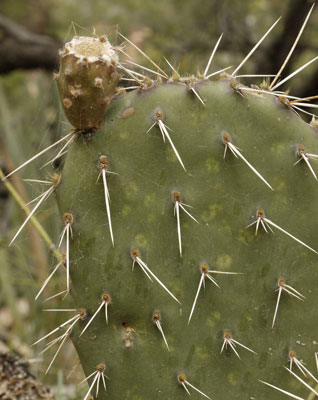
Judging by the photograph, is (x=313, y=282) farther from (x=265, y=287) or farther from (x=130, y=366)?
(x=130, y=366)

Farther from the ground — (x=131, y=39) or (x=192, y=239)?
(x=192, y=239)

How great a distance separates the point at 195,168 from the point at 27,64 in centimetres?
295

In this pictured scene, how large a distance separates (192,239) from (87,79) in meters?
0.35

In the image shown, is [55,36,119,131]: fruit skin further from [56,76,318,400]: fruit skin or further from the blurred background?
the blurred background

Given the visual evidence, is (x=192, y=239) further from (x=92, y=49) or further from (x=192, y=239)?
(x=92, y=49)

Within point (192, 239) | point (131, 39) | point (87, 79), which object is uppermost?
point (87, 79)

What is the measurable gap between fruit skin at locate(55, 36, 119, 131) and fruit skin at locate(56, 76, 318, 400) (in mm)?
38

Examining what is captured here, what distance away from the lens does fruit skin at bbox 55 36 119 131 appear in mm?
1216

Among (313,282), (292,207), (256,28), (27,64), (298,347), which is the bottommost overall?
(256,28)

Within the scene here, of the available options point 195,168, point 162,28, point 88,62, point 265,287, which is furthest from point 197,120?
point 162,28

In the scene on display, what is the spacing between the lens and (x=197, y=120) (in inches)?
50.4

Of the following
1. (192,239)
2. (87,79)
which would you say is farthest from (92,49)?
(192,239)

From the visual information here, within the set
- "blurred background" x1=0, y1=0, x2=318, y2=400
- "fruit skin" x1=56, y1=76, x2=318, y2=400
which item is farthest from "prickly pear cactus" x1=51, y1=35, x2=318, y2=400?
"blurred background" x1=0, y1=0, x2=318, y2=400

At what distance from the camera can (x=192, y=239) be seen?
4.26 ft
